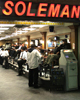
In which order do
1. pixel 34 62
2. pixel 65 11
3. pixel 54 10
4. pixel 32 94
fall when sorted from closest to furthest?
pixel 54 10 → pixel 65 11 → pixel 32 94 → pixel 34 62

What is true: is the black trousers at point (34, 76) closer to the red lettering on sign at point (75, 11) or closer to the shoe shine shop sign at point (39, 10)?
the shoe shine shop sign at point (39, 10)

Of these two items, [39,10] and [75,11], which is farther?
[75,11]

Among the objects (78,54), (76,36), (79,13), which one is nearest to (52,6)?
(79,13)

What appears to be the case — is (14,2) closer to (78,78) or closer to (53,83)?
(53,83)

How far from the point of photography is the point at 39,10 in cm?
489

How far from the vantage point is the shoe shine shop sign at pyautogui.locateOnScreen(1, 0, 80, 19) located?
4672 mm

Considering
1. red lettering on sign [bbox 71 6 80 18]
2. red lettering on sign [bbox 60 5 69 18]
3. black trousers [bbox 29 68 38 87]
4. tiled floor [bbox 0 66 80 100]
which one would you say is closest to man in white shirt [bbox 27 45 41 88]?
black trousers [bbox 29 68 38 87]

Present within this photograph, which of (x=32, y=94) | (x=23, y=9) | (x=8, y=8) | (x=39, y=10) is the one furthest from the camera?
(x=32, y=94)

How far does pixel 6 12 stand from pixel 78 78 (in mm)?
3885

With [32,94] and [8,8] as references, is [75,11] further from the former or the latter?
[32,94]

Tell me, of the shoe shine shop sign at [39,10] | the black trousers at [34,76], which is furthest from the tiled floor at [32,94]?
the shoe shine shop sign at [39,10]

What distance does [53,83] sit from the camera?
5977mm

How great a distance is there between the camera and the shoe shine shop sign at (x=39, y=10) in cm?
467

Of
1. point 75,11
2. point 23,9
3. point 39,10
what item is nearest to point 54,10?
point 39,10
